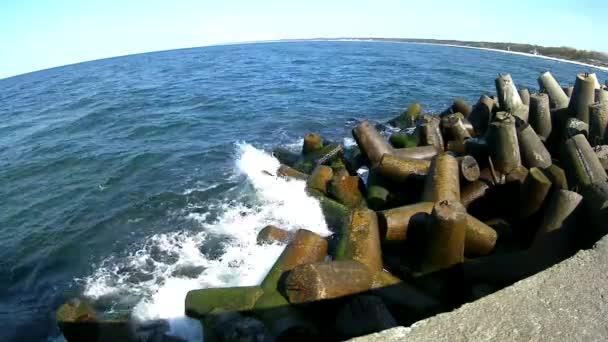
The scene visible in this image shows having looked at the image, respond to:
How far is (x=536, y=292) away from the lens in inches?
125

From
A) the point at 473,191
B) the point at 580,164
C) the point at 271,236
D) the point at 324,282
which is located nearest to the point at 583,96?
the point at 580,164

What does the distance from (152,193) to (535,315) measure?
10.8 m

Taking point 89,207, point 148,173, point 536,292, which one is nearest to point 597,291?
point 536,292

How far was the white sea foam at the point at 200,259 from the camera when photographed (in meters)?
7.20

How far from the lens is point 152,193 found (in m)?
12.0

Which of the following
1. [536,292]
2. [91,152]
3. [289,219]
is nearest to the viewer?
[536,292]

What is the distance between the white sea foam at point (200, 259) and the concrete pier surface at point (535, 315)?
414 cm

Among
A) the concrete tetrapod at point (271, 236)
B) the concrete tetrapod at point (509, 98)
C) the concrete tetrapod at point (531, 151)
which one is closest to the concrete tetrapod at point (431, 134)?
the concrete tetrapod at point (531, 151)

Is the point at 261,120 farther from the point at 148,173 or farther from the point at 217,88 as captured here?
the point at 217,88

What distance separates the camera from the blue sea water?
789 cm

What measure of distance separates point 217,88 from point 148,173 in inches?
728

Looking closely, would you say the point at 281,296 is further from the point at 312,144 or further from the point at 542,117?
the point at 542,117

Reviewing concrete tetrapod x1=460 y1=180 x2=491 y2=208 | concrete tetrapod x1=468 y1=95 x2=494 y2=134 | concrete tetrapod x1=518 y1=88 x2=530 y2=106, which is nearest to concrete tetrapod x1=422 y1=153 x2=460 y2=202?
concrete tetrapod x1=460 y1=180 x2=491 y2=208

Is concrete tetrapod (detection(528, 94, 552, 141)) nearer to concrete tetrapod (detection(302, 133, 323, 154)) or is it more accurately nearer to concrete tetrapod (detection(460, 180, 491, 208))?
concrete tetrapod (detection(460, 180, 491, 208))
